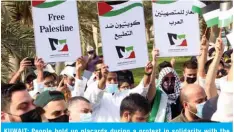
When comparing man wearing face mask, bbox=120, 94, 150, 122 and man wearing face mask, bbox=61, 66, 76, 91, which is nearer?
man wearing face mask, bbox=120, 94, 150, 122

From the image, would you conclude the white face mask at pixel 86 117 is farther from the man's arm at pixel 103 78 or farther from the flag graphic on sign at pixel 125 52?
the flag graphic on sign at pixel 125 52

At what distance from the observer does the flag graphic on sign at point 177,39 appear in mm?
7461

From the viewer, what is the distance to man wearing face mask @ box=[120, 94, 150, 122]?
734 centimetres

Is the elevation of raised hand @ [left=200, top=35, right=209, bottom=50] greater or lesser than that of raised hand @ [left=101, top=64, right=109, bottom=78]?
greater

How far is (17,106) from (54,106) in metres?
0.38

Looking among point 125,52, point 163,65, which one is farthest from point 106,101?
point 163,65

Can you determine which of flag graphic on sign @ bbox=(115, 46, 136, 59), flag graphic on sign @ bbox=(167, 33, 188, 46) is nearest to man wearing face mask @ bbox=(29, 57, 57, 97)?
flag graphic on sign @ bbox=(115, 46, 136, 59)

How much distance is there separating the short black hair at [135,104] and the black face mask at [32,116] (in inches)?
34.3

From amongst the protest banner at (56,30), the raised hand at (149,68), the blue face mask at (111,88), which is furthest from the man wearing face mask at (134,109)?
the protest banner at (56,30)

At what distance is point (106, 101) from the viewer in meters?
7.51

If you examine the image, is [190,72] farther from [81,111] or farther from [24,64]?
[24,64]

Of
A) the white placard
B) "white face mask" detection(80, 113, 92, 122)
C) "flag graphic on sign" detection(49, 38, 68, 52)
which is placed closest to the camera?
the white placard

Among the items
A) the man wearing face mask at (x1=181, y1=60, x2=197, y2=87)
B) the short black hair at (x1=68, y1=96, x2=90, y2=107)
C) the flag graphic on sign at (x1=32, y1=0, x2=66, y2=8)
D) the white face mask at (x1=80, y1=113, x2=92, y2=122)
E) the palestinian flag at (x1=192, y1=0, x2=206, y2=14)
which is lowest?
the white face mask at (x1=80, y1=113, x2=92, y2=122)

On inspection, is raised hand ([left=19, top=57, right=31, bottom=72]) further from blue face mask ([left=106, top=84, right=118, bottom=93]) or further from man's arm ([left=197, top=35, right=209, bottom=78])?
man's arm ([left=197, top=35, right=209, bottom=78])
